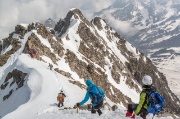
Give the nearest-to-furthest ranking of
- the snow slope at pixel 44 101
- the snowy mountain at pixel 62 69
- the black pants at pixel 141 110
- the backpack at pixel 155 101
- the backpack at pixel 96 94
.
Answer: the backpack at pixel 155 101 → the black pants at pixel 141 110 → the backpack at pixel 96 94 → the snow slope at pixel 44 101 → the snowy mountain at pixel 62 69

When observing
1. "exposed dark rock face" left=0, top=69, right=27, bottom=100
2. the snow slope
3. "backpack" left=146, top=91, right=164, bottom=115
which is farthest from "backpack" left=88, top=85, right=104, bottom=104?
"exposed dark rock face" left=0, top=69, right=27, bottom=100

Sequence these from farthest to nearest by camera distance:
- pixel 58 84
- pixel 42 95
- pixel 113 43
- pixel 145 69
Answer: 1. pixel 145 69
2. pixel 113 43
3. pixel 58 84
4. pixel 42 95

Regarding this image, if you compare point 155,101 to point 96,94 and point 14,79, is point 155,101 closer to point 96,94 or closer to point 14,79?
point 96,94

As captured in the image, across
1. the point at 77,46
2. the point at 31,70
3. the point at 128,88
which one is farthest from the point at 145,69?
the point at 31,70

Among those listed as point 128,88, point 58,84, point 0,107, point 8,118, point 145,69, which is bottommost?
point 8,118

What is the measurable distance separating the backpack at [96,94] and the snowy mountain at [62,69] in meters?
2.37

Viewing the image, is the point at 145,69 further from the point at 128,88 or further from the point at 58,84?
the point at 58,84

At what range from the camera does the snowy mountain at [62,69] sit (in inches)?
→ 1310

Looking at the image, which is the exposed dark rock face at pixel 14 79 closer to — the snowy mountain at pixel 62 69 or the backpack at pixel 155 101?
the snowy mountain at pixel 62 69

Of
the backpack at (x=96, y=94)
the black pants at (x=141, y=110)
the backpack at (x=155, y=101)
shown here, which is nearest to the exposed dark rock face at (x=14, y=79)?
the backpack at (x=96, y=94)

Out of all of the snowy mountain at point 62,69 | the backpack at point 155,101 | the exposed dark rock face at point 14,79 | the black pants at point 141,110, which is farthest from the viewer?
the exposed dark rock face at point 14,79

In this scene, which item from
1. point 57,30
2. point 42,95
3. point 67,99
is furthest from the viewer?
point 57,30

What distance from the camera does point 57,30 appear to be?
425 ft

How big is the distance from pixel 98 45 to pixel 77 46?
17697 mm
